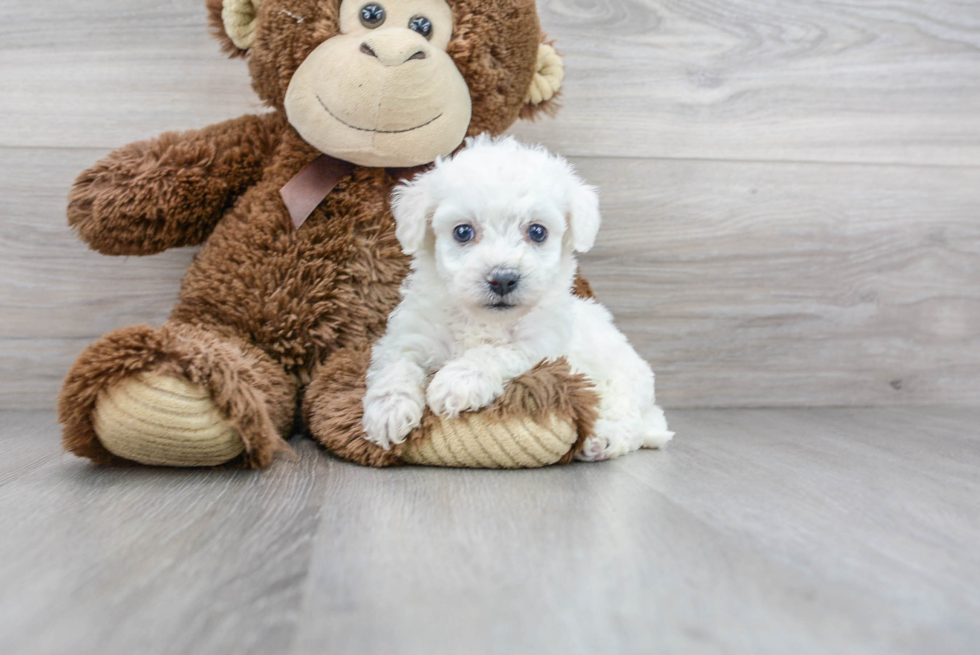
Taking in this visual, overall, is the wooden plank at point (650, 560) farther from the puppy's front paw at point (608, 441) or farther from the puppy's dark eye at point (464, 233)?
the puppy's dark eye at point (464, 233)

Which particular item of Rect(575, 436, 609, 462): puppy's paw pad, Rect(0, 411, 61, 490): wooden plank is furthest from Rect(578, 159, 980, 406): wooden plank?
Rect(0, 411, 61, 490): wooden plank

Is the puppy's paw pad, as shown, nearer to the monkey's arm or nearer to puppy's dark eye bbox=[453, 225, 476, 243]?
puppy's dark eye bbox=[453, 225, 476, 243]

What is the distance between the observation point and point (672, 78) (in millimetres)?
1491

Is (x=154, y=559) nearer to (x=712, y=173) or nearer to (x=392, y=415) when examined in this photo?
(x=392, y=415)

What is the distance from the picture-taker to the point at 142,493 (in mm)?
823

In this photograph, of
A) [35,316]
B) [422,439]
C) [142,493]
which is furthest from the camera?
[35,316]

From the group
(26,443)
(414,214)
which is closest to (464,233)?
(414,214)

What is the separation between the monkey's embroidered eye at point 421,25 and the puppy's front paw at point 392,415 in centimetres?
52

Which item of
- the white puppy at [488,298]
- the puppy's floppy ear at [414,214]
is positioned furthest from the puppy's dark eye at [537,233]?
the puppy's floppy ear at [414,214]

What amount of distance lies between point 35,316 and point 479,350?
90 cm

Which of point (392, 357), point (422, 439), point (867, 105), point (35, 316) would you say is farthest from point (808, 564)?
point (35, 316)

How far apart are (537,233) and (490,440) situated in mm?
269

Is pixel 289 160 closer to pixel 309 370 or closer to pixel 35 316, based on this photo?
pixel 309 370

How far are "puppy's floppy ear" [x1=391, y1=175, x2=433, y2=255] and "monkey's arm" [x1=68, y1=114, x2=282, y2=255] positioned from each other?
0.32m
